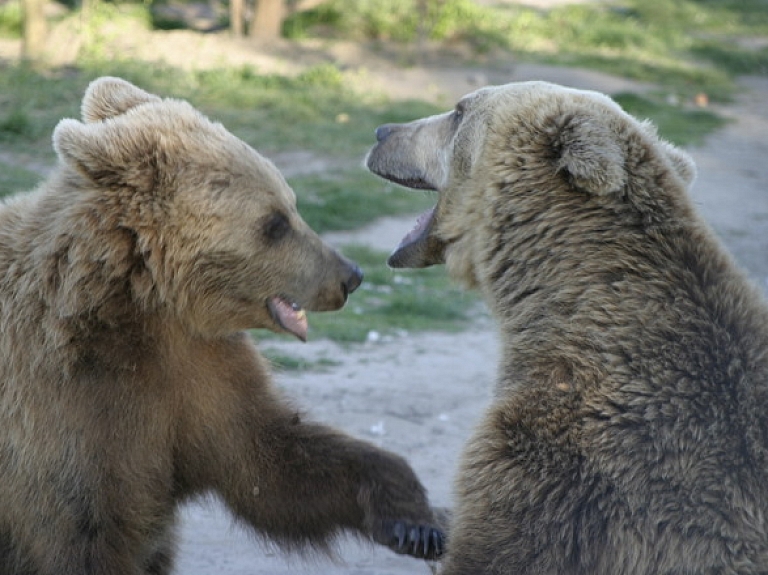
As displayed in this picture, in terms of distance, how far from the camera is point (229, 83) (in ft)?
48.1

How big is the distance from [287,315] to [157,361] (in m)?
0.53

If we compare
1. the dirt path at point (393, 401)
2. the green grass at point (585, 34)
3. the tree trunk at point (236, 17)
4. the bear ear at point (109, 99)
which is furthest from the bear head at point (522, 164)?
the green grass at point (585, 34)

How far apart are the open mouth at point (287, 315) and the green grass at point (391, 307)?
3.32 m

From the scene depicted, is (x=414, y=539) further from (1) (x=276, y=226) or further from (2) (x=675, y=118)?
(2) (x=675, y=118)

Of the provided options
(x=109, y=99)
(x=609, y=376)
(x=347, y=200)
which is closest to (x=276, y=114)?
(x=347, y=200)

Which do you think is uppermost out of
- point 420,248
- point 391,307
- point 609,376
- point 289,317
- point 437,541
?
point 609,376

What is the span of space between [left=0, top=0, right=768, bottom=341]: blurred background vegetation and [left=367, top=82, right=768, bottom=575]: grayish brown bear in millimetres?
3838

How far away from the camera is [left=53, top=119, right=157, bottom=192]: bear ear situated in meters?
3.46

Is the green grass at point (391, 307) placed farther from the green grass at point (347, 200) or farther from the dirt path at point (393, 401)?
the green grass at point (347, 200)

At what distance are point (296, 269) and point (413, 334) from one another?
3811 mm

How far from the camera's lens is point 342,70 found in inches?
695

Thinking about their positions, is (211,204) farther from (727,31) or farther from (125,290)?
(727,31)

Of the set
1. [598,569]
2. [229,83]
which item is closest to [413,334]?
[598,569]

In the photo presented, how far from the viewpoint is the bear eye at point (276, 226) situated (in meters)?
3.80
